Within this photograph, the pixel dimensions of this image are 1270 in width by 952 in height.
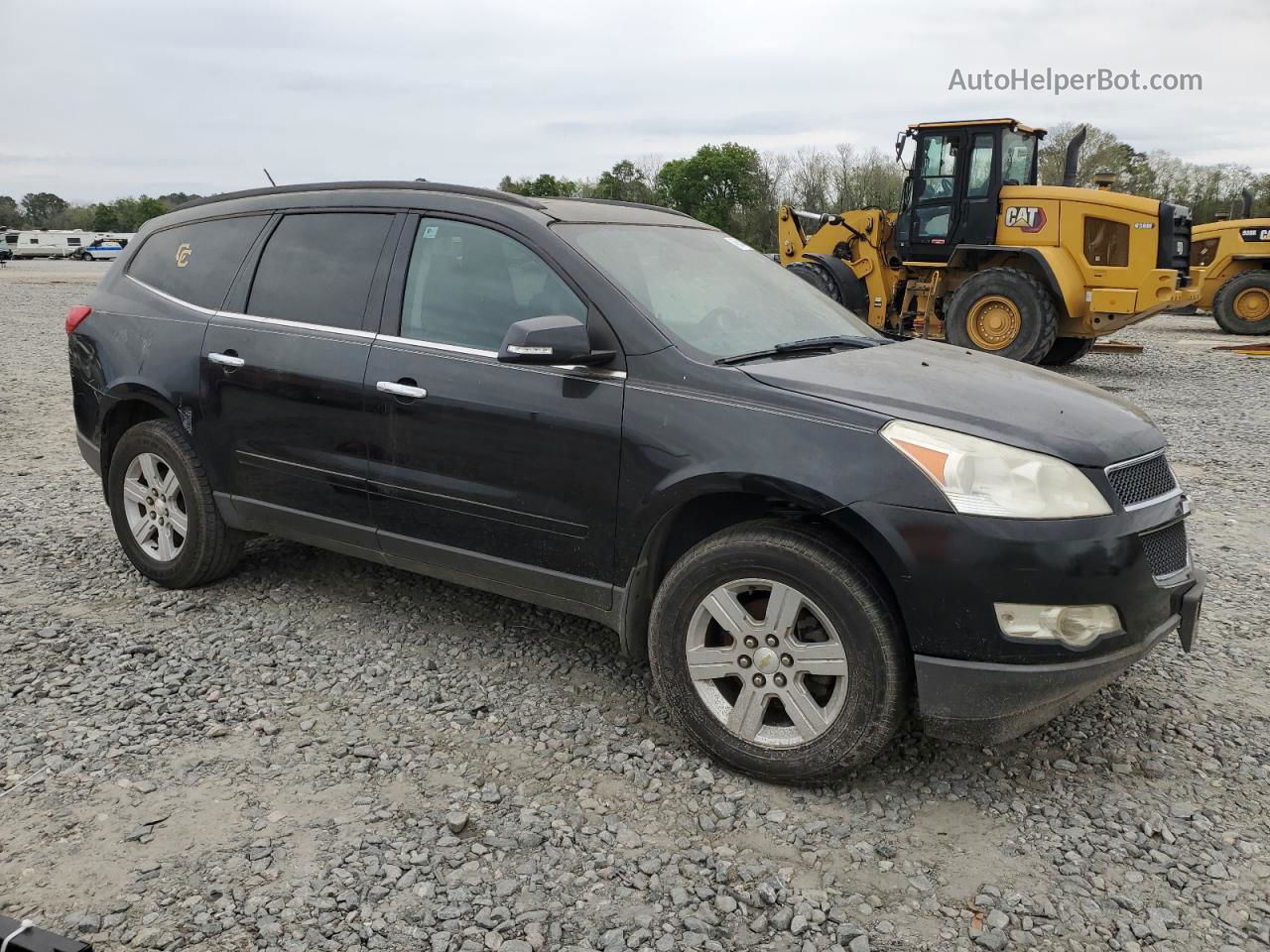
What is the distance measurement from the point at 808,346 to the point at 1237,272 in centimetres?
1820

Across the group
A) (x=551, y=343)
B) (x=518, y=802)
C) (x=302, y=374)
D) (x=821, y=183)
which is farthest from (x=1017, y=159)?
(x=821, y=183)

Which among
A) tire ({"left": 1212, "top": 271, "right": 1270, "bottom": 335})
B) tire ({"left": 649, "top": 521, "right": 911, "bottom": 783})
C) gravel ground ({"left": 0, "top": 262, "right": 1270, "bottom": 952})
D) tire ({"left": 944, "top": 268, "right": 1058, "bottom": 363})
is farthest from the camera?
tire ({"left": 1212, "top": 271, "right": 1270, "bottom": 335})

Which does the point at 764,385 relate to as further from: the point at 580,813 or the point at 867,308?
the point at 867,308

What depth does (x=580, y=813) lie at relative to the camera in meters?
3.08

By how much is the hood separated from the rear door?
1.71 metres

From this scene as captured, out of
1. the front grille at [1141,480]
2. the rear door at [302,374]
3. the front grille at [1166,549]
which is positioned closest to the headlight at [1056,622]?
the front grille at [1166,549]

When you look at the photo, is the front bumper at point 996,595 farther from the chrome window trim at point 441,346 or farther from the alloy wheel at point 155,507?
the alloy wheel at point 155,507

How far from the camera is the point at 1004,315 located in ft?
43.1

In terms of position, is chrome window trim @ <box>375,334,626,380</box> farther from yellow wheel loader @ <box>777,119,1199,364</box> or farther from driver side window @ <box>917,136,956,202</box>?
driver side window @ <box>917,136,956,202</box>

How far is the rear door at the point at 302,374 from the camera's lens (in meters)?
4.08

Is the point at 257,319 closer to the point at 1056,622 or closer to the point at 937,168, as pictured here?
the point at 1056,622

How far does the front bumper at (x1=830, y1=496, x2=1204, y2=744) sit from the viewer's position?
2.84 m

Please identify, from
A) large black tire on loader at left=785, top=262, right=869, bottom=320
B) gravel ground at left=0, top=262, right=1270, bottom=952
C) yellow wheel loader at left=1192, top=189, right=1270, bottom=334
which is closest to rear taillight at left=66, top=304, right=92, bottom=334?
gravel ground at left=0, top=262, right=1270, bottom=952

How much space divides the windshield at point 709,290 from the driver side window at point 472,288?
19 cm
